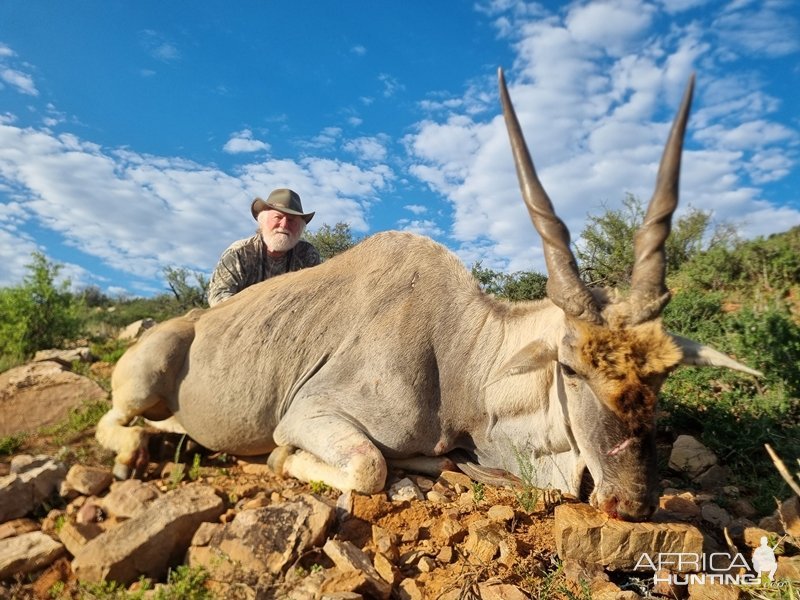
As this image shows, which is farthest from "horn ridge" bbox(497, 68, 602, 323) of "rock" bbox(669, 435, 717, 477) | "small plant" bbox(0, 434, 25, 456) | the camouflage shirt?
"small plant" bbox(0, 434, 25, 456)

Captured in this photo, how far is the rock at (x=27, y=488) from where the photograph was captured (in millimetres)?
3809

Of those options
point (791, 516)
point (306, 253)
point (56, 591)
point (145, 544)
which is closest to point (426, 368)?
point (145, 544)

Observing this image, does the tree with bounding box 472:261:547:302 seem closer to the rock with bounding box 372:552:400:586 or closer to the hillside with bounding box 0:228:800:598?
the hillside with bounding box 0:228:800:598

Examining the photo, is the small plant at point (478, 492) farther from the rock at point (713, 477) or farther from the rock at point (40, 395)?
the rock at point (40, 395)

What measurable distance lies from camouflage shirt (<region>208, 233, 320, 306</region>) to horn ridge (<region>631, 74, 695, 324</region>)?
494cm

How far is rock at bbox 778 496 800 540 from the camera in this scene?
3.53 metres

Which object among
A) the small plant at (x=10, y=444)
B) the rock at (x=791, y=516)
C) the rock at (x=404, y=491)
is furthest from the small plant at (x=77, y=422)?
the rock at (x=791, y=516)

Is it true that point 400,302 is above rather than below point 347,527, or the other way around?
above

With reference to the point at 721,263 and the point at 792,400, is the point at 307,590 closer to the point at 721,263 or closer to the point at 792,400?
the point at 792,400

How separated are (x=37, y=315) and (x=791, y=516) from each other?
39.6ft

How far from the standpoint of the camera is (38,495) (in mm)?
3994

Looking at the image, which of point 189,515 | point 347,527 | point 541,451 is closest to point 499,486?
point 541,451

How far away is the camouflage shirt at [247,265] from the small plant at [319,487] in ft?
11.6

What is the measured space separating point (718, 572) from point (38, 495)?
4379 mm
